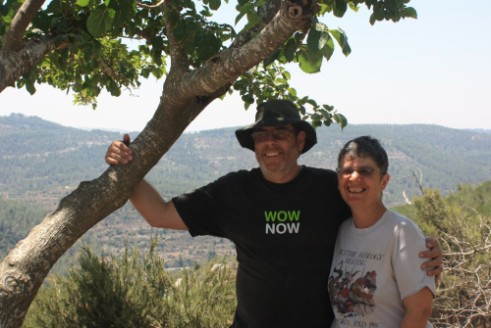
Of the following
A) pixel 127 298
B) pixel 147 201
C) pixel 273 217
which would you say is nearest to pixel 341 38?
pixel 273 217

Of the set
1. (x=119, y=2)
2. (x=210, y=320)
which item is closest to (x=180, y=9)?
(x=119, y=2)

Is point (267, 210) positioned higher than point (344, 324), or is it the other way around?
point (267, 210)

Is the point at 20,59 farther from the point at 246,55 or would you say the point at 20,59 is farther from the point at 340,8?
the point at 340,8

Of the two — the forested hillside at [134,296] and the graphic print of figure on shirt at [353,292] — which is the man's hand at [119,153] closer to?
the graphic print of figure on shirt at [353,292]

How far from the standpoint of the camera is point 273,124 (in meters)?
2.76

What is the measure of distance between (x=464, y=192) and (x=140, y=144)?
19486 mm

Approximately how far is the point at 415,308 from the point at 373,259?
10.2 inches

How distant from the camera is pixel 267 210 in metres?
2.72

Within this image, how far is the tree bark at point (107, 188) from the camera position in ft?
8.70

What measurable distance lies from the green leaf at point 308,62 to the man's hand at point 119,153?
3.26 feet

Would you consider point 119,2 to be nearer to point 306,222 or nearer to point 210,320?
point 306,222

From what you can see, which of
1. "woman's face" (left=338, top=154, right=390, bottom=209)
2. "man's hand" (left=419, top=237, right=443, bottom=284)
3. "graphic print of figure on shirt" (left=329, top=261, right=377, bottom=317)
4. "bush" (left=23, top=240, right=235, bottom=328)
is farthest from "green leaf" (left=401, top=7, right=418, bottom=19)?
"bush" (left=23, top=240, right=235, bottom=328)

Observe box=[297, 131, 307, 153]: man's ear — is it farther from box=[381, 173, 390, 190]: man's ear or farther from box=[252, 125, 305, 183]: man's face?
box=[381, 173, 390, 190]: man's ear

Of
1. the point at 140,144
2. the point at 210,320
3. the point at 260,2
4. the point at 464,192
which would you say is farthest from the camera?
the point at 464,192
